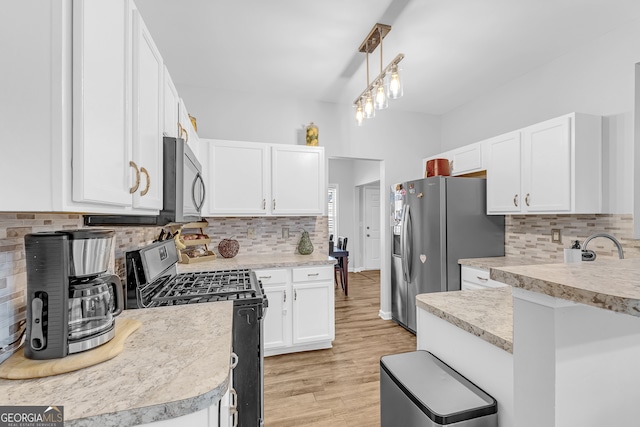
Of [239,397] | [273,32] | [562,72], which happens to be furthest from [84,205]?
[562,72]

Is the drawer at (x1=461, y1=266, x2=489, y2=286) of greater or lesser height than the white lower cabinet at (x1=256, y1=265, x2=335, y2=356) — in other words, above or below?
above

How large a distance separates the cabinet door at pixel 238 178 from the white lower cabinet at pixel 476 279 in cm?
Result: 203

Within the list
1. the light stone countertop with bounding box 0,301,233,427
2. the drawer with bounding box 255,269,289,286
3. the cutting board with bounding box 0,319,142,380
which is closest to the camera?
the light stone countertop with bounding box 0,301,233,427

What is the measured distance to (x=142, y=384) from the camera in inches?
29.8

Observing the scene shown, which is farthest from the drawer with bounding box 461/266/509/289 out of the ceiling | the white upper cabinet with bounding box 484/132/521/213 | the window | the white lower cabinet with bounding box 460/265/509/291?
the window

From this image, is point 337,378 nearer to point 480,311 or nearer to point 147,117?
point 480,311

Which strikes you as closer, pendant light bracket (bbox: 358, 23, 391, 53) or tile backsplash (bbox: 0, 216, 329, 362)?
tile backsplash (bbox: 0, 216, 329, 362)

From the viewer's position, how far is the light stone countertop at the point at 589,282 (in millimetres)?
542

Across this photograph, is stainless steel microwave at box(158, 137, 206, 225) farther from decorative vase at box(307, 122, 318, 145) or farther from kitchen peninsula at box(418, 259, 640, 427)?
decorative vase at box(307, 122, 318, 145)

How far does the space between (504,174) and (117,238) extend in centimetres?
310

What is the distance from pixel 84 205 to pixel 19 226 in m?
0.41

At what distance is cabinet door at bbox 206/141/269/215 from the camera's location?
2.81 metres

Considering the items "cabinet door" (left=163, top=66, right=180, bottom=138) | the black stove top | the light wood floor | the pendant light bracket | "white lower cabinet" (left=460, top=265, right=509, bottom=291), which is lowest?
the light wood floor

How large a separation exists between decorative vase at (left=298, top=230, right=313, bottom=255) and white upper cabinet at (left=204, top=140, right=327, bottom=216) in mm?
322
